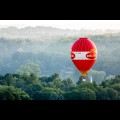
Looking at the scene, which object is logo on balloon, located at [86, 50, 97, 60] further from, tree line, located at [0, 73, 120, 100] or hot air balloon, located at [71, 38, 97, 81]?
tree line, located at [0, 73, 120, 100]

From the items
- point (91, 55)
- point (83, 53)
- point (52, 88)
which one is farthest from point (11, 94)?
point (83, 53)

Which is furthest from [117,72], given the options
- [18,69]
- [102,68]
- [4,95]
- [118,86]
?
[4,95]

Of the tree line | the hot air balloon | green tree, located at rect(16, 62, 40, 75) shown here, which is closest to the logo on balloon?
the hot air balloon

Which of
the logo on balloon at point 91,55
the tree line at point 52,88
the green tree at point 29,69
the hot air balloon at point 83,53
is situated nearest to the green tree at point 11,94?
the tree line at point 52,88

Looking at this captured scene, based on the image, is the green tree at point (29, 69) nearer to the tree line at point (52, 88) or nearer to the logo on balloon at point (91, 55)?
the tree line at point (52, 88)

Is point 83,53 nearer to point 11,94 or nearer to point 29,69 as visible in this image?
point 11,94

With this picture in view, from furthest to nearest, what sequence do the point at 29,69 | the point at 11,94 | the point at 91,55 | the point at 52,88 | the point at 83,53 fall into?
the point at 29,69, the point at 52,88, the point at 11,94, the point at 91,55, the point at 83,53
